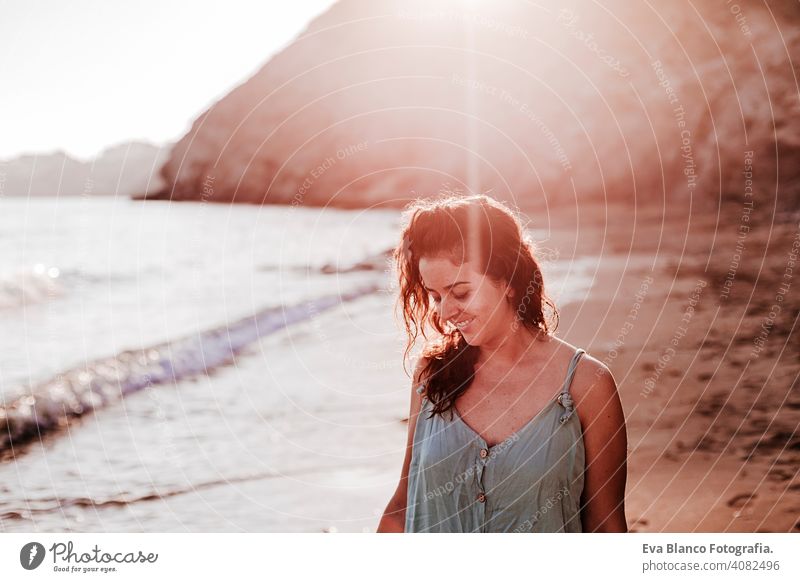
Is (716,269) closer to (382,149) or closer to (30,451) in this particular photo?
(382,149)

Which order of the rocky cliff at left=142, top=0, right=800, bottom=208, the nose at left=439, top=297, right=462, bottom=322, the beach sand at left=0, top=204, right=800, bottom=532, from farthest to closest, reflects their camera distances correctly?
the rocky cliff at left=142, top=0, right=800, bottom=208 < the beach sand at left=0, top=204, right=800, bottom=532 < the nose at left=439, top=297, right=462, bottom=322

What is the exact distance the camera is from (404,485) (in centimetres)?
165

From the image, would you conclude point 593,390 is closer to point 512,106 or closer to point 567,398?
point 567,398

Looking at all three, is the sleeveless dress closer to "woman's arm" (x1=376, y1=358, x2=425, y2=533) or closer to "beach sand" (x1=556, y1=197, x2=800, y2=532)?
"woman's arm" (x1=376, y1=358, x2=425, y2=533)

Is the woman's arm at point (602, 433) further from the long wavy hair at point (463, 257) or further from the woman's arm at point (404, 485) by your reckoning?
the woman's arm at point (404, 485)

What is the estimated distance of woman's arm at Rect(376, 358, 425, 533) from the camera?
5.29 feet

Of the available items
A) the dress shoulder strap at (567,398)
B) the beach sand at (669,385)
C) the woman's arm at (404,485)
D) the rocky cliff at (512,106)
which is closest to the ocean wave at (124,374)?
the beach sand at (669,385)

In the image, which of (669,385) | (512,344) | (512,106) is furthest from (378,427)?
(512,106)

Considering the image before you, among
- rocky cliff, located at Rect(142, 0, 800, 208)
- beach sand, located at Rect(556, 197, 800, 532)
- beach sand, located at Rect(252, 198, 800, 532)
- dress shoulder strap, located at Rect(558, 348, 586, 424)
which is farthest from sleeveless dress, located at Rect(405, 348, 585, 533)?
rocky cliff, located at Rect(142, 0, 800, 208)

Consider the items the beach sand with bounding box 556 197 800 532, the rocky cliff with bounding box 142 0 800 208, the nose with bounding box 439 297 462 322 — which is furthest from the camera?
the rocky cliff with bounding box 142 0 800 208

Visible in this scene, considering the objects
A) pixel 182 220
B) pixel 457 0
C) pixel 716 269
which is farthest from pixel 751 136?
pixel 182 220
